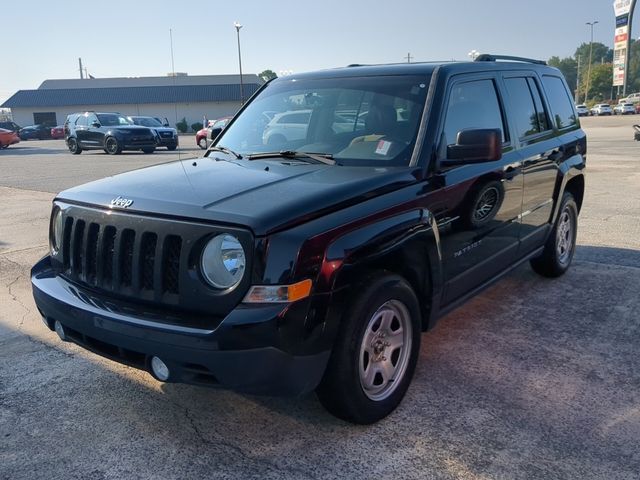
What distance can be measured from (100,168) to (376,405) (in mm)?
16156

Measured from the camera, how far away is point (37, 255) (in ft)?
22.8

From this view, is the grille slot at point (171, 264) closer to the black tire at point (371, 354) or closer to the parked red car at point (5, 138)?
the black tire at point (371, 354)

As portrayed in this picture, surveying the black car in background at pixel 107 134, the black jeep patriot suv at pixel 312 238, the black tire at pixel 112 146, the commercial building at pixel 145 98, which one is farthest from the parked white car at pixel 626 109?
the black jeep patriot suv at pixel 312 238

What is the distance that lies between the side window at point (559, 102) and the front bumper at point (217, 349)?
374cm

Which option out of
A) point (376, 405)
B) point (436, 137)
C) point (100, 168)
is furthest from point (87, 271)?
point (100, 168)

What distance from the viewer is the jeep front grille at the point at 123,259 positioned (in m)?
2.76

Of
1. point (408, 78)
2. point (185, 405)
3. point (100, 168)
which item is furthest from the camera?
point (100, 168)

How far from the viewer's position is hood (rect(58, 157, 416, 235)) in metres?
2.70

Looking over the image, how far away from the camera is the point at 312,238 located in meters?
2.63

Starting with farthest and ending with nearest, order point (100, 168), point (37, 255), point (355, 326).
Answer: point (100, 168)
point (37, 255)
point (355, 326)

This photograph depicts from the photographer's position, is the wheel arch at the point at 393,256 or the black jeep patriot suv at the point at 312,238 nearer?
the black jeep patriot suv at the point at 312,238

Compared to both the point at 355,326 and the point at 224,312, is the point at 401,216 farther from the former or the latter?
the point at 224,312

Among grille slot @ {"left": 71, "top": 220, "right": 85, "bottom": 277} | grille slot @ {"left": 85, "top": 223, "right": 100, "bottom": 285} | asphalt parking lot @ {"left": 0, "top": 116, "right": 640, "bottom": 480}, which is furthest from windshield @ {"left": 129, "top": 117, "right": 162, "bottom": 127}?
grille slot @ {"left": 85, "top": 223, "right": 100, "bottom": 285}

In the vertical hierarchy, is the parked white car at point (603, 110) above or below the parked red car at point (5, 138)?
above
